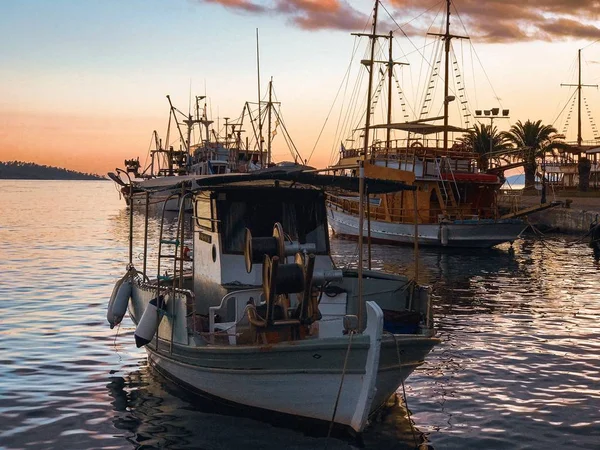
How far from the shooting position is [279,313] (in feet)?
37.5

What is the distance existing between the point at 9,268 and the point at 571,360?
81.0 ft

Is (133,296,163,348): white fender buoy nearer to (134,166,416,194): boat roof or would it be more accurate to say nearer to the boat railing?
(134,166,416,194): boat roof

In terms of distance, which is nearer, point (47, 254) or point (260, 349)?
point (260, 349)

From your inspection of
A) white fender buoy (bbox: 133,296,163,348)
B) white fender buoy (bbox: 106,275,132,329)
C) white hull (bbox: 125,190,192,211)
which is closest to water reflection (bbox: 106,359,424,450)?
white fender buoy (bbox: 133,296,163,348)

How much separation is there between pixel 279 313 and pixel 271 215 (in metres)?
2.52

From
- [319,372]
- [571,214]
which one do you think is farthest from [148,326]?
[571,214]

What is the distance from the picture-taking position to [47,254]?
39.3 meters

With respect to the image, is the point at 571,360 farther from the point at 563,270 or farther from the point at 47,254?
the point at 47,254

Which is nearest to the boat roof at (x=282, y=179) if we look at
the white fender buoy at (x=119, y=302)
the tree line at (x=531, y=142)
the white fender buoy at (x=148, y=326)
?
the white fender buoy at (x=148, y=326)

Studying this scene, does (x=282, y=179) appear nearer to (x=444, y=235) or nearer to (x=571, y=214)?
(x=444, y=235)

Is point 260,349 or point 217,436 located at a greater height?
point 260,349

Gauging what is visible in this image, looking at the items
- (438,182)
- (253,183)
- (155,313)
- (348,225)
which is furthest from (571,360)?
(348,225)

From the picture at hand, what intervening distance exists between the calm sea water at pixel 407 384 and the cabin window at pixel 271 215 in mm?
2976

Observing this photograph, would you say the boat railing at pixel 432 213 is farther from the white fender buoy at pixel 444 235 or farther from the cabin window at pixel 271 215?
the cabin window at pixel 271 215
